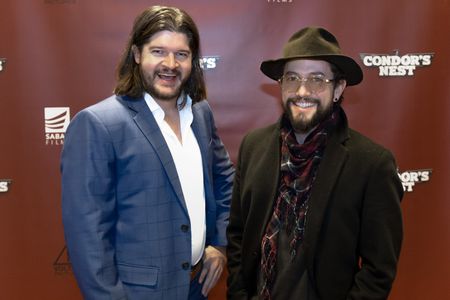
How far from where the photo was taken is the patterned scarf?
5.47 ft

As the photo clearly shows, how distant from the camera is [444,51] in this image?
9.25 ft

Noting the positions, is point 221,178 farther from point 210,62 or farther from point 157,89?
point 210,62

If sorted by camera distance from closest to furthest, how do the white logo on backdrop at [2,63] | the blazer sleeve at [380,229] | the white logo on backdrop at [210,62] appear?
the blazer sleeve at [380,229]
the white logo on backdrop at [2,63]
the white logo on backdrop at [210,62]

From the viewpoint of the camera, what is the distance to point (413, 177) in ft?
9.53

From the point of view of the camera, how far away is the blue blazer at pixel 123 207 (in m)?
1.62

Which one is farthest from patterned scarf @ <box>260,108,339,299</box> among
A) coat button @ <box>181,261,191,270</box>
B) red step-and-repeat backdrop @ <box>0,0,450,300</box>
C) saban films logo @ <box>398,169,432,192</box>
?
saban films logo @ <box>398,169,432,192</box>

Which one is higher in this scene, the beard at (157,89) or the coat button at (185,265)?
the beard at (157,89)

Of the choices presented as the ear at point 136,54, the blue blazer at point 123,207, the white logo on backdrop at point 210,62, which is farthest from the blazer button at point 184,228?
the white logo on backdrop at point 210,62

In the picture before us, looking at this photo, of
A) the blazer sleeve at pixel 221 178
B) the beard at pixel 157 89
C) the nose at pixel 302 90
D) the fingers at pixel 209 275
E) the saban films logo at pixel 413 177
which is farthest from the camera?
the saban films logo at pixel 413 177

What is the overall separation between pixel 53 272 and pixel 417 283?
229 cm

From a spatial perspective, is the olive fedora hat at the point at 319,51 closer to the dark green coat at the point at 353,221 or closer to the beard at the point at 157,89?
the dark green coat at the point at 353,221

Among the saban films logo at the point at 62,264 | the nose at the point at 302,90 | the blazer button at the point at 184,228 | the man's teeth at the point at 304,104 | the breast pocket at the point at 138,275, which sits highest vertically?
the nose at the point at 302,90

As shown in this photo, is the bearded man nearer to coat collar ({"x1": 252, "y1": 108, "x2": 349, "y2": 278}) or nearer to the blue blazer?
coat collar ({"x1": 252, "y1": 108, "x2": 349, "y2": 278})

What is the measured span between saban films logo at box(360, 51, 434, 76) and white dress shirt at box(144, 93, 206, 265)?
1375mm
